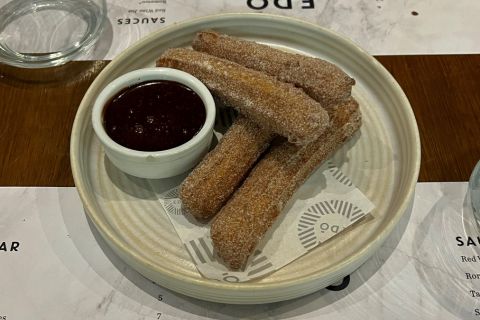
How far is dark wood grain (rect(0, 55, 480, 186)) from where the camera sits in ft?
4.19

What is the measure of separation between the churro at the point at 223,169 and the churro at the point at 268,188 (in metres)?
0.02

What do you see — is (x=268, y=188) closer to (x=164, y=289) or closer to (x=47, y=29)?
(x=164, y=289)

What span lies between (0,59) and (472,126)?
4.41ft

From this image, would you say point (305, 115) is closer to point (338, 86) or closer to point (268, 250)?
point (338, 86)

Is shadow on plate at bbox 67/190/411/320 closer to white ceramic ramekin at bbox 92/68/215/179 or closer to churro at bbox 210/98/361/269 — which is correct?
churro at bbox 210/98/361/269

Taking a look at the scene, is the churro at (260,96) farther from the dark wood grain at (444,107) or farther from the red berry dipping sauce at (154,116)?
the dark wood grain at (444,107)

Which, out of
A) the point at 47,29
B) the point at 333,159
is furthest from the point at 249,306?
the point at 47,29

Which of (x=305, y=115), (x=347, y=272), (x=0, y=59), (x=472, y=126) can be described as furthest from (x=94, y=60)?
(x=472, y=126)

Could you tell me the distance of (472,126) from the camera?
1.36 metres

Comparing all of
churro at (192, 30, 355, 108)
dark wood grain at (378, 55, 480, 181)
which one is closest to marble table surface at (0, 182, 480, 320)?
dark wood grain at (378, 55, 480, 181)

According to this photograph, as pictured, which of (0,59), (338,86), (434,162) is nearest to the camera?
(338,86)

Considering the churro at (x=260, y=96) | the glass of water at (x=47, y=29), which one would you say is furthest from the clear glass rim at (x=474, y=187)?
the glass of water at (x=47, y=29)

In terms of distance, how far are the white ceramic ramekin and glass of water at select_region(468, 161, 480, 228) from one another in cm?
64

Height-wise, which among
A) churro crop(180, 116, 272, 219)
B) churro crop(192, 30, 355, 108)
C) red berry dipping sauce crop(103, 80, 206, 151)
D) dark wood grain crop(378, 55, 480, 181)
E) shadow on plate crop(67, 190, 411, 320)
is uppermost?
churro crop(192, 30, 355, 108)
